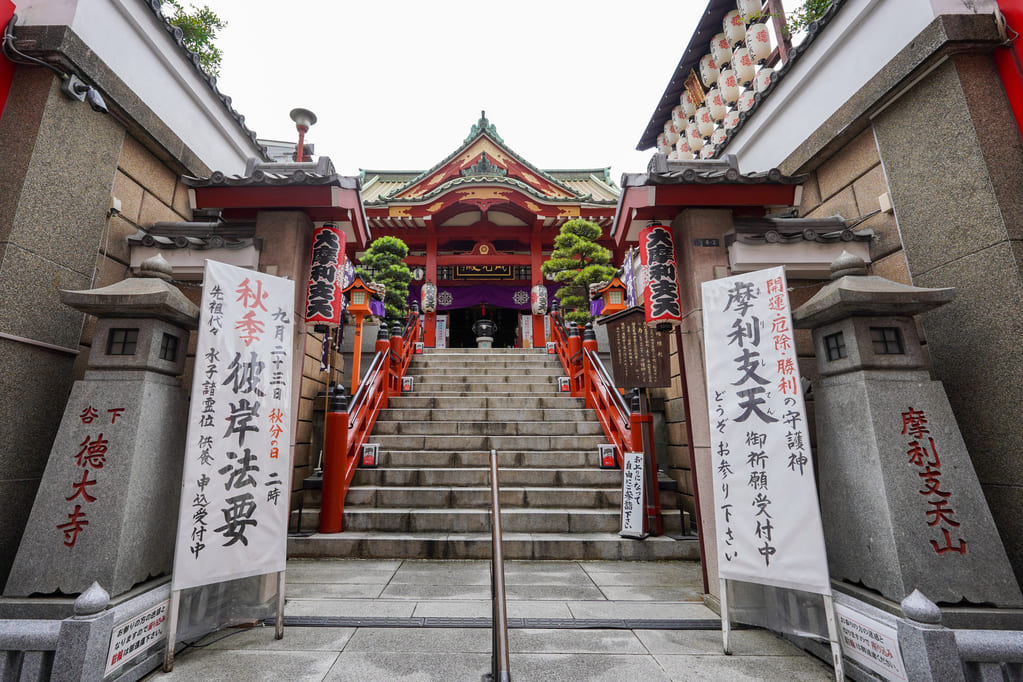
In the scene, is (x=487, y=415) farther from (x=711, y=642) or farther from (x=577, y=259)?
(x=577, y=259)

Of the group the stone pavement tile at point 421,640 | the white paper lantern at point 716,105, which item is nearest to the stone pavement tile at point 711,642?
the stone pavement tile at point 421,640

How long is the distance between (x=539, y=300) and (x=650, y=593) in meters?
12.1

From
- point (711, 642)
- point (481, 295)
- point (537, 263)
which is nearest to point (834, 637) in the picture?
point (711, 642)

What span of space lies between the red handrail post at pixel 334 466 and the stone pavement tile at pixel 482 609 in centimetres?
222

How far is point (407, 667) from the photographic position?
109 inches

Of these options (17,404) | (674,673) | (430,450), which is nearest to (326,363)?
(430,450)

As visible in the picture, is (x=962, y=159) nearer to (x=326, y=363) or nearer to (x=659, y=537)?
(x=659, y=537)

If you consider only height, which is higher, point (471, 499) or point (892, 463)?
point (892, 463)

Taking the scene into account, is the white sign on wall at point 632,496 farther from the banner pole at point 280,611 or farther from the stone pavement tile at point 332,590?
the banner pole at point 280,611

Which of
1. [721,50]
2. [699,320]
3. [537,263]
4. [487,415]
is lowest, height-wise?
[487,415]

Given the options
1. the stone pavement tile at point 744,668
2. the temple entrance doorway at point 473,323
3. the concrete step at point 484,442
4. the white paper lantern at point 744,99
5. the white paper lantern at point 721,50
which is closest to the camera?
the stone pavement tile at point 744,668

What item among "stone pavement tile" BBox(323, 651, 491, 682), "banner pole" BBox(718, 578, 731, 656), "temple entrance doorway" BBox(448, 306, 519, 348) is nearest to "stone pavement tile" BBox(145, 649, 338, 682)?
"stone pavement tile" BBox(323, 651, 491, 682)

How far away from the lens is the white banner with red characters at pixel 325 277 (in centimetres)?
481

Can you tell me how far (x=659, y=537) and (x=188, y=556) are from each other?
4.84 metres
